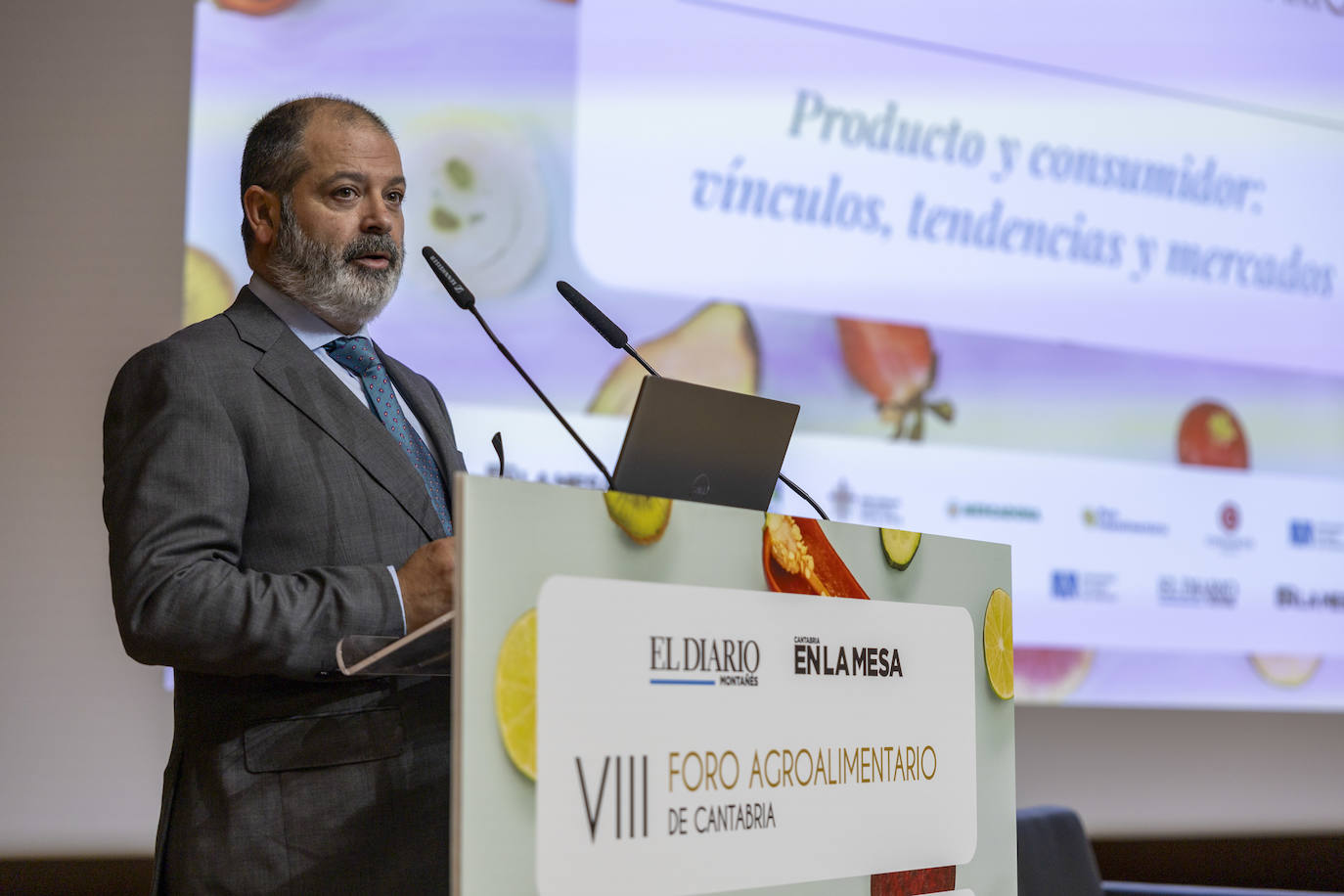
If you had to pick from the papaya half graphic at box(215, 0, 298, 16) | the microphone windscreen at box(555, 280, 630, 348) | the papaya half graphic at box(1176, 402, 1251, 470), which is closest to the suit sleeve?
the microphone windscreen at box(555, 280, 630, 348)

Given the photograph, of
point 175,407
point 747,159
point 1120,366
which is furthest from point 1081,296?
point 175,407

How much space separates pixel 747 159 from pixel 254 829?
6.71 feet

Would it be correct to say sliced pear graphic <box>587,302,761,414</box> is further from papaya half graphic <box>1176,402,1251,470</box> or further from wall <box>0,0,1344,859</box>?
papaya half graphic <box>1176,402,1251,470</box>

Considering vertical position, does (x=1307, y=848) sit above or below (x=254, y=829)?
below

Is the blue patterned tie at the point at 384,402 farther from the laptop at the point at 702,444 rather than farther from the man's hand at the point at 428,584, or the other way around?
the laptop at the point at 702,444

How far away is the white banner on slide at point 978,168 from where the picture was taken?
9.44 feet

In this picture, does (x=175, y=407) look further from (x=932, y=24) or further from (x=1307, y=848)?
(x=1307, y=848)

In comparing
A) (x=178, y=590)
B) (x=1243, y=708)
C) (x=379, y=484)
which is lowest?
(x=1243, y=708)

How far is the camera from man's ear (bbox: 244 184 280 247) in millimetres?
1678

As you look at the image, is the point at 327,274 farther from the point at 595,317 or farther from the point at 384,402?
the point at 595,317

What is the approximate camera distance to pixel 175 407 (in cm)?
140

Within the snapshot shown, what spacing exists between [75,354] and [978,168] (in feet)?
7.03

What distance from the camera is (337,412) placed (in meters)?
1.52

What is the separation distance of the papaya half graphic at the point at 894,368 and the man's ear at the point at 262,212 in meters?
1.63
